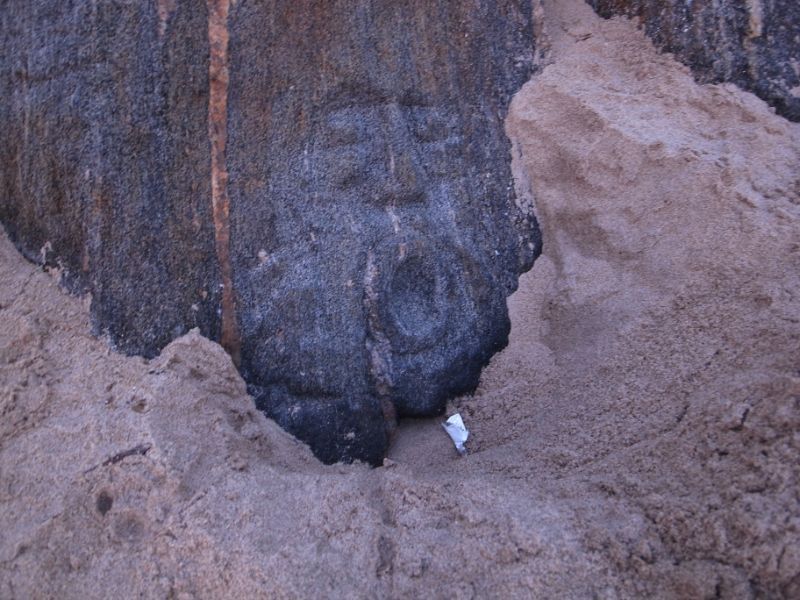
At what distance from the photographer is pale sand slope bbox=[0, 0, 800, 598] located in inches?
63.1

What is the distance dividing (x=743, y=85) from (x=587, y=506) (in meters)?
1.41

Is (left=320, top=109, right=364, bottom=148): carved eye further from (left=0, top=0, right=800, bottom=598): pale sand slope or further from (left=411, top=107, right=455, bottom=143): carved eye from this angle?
(left=0, top=0, right=800, bottom=598): pale sand slope

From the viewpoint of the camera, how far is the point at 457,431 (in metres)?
2.26

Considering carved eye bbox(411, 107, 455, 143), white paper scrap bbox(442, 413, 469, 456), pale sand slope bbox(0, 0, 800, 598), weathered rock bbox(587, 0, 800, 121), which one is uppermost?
weathered rock bbox(587, 0, 800, 121)

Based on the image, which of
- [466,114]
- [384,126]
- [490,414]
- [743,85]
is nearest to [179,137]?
[384,126]

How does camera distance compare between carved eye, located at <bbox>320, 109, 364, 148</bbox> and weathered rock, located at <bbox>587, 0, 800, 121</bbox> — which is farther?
weathered rock, located at <bbox>587, 0, 800, 121</bbox>

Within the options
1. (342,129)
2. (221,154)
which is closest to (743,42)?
(342,129)

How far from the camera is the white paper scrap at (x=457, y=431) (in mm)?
2234

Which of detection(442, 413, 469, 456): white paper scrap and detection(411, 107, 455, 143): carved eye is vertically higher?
detection(411, 107, 455, 143): carved eye

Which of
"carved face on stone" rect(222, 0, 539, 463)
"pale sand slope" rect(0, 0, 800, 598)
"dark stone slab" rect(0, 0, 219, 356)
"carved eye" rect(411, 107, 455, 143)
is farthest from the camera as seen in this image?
"carved eye" rect(411, 107, 455, 143)

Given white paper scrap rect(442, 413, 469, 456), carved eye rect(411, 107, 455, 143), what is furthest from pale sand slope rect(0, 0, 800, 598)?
carved eye rect(411, 107, 455, 143)

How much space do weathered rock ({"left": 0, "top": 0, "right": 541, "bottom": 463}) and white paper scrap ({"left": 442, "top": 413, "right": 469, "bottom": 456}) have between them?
0.06 meters

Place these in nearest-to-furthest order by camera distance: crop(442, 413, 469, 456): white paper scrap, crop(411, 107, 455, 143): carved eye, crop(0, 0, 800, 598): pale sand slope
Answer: crop(0, 0, 800, 598): pale sand slope → crop(442, 413, 469, 456): white paper scrap → crop(411, 107, 455, 143): carved eye

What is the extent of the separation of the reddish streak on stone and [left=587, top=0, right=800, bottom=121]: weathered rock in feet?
4.51
